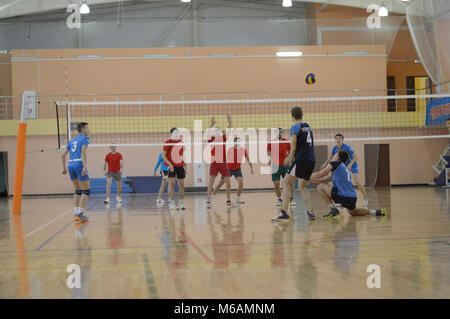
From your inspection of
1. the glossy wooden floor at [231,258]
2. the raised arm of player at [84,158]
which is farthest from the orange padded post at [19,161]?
the raised arm of player at [84,158]

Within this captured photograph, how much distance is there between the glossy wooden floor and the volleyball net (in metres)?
10.3

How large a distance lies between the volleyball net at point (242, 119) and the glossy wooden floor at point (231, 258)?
10316 millimetres

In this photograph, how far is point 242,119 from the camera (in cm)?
1822

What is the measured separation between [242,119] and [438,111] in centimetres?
681

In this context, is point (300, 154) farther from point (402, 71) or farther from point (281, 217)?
point (402, 71)

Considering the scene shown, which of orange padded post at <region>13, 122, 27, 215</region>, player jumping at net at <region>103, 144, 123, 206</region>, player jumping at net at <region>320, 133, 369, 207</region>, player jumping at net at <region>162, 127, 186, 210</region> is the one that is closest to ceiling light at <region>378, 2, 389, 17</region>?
player jumping at net at <region>320, 133, 369, 207</region>

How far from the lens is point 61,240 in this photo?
6.14m

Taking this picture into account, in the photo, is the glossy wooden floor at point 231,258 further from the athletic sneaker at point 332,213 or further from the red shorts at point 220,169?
the red shorts at point 220,169

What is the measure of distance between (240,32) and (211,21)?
1.31 meters

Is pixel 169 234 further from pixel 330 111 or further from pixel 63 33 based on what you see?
pixel 63 33

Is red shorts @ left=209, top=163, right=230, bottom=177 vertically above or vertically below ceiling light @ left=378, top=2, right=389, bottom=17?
below

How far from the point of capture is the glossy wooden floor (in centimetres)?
338

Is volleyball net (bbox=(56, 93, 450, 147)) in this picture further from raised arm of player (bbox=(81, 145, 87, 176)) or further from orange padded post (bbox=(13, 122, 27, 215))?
raised arm of player (bbox=(81, 145, 87, 176))
